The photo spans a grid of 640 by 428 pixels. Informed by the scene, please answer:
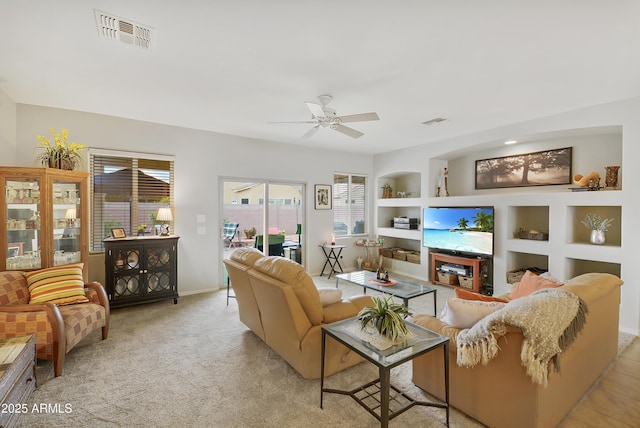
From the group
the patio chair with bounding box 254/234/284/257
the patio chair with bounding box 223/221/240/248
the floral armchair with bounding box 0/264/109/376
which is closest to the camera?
the floral armchair with bounding box 0/264/109/376

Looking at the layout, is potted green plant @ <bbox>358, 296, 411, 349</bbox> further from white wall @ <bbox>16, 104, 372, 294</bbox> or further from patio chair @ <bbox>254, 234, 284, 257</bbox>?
patio chair @ <bbox>254, 234, 284, 257</bbox>

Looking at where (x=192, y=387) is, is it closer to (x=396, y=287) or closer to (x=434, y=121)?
(x=396, y=287)

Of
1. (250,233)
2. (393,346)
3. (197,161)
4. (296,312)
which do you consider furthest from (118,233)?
(393,346)

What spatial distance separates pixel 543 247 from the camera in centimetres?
420

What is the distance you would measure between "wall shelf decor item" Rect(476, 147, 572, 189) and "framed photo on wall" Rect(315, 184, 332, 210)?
2843 mm

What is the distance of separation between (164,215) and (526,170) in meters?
5.61

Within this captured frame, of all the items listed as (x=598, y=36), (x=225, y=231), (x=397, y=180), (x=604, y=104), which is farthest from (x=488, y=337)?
(x=397, y=180)

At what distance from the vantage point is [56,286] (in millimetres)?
2980

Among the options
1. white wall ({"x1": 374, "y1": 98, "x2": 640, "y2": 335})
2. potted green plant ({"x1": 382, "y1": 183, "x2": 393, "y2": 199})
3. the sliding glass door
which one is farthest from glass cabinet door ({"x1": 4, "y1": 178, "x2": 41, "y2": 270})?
white wall ({"x1": 374, "y1": 98, "x2": 640, "y2": 335})

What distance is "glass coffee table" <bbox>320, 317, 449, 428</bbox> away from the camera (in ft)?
5.18

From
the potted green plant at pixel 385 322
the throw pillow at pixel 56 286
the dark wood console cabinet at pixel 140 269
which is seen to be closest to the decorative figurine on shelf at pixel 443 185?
the potted green plant at pixel 385 322

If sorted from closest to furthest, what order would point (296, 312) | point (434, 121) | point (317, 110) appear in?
point (296, 312) < point (317, 110) < point (434, 121)

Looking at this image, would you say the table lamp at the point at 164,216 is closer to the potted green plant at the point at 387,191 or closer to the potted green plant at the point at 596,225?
the potted green plant at the point at 387,191

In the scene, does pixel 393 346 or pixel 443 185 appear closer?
pixel 393 346
